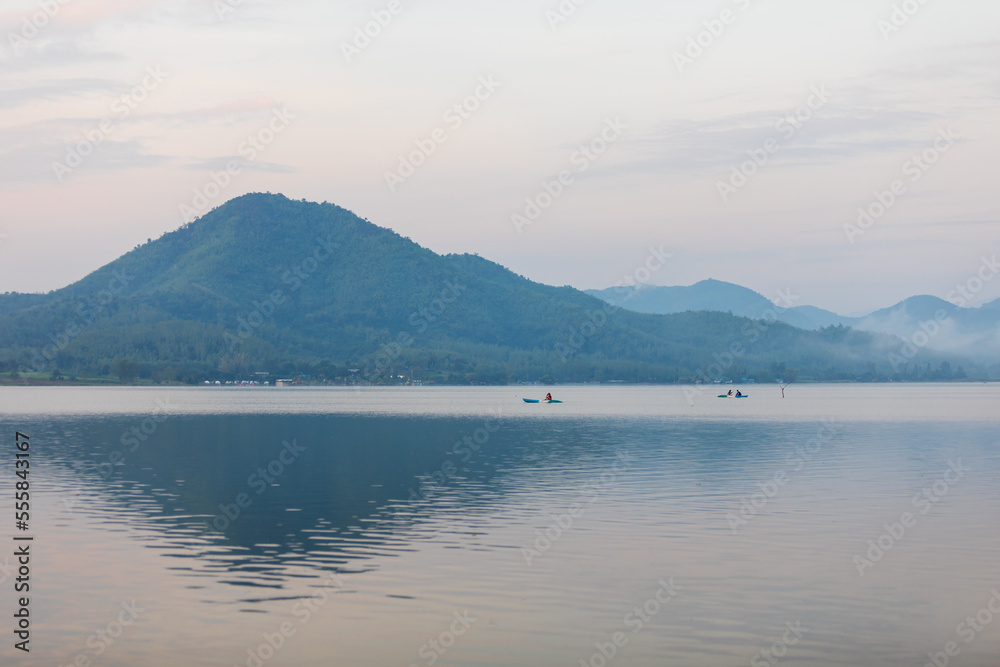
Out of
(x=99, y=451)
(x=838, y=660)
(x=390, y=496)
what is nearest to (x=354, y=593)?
(x=838, y=660)

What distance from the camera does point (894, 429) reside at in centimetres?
9900

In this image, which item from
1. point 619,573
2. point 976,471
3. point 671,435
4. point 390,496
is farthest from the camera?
point 671,435

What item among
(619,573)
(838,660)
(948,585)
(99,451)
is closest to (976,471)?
(948,585)

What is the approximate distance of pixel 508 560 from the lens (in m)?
31.2

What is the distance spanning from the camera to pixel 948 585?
2784 centimetres

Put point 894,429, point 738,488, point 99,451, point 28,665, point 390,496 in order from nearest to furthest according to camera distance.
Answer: point 28,665
point 390,496
point 738,488
point 99,451
point 894,429

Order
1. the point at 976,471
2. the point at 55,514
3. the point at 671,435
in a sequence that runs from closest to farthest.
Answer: the point at 55,514
the point at 976,471
the point at 671,435

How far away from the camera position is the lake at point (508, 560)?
22188 millimetres

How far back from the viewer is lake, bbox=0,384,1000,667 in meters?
22.2

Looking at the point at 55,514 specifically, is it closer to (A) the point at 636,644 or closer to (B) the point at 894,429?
(A) the point at 636,644

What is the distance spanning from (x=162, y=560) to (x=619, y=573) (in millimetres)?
14384

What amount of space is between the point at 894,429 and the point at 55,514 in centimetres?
8243

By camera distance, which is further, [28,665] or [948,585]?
[948,585]

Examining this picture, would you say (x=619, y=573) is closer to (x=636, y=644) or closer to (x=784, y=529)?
(x=636, y=644)
